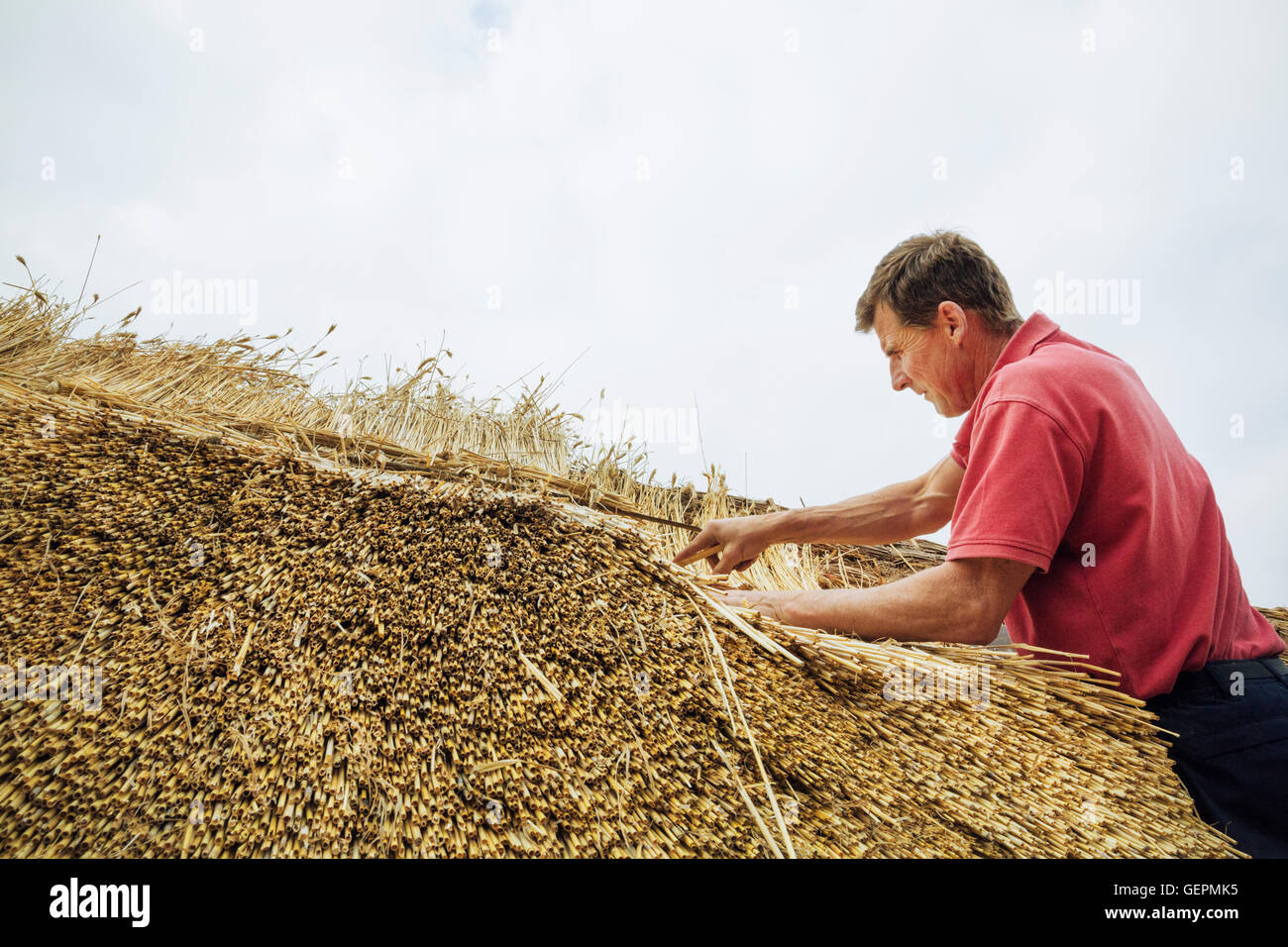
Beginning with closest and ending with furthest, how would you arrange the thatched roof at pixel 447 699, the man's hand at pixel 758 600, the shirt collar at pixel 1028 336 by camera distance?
the thatched roof at pixel 447 699 < the man's hand at pixel 758 600 < the shirt collar at pixel 1028 336

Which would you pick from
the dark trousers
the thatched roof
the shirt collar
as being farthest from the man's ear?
the dark trousers

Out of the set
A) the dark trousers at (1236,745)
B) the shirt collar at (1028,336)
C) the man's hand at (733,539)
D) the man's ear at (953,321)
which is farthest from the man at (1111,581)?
the man's hand at (733,539)

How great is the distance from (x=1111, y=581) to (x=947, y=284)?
995mm

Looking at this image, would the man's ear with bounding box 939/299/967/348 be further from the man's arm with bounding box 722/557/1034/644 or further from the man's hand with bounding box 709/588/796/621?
the man's hand with bounding box 709/588/796/621

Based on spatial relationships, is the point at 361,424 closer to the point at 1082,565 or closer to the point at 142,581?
the point at 142,581

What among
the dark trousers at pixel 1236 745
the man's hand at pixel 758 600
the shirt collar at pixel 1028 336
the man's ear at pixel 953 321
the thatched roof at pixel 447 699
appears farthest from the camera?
the man's ear at pixel 953 321

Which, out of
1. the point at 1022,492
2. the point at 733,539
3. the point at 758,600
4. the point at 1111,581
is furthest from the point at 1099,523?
the point at 733,539

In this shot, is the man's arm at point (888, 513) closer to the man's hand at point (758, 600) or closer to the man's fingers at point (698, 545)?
the man's fingers at point (698, 545)

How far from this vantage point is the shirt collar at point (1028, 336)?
6.15 feet

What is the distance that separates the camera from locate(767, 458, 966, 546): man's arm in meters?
2.44

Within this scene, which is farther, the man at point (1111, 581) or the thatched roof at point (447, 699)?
the man at point (1111, 581)

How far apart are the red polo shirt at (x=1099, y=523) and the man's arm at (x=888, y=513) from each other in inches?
29.7

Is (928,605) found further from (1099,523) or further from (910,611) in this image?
(1099,523)
